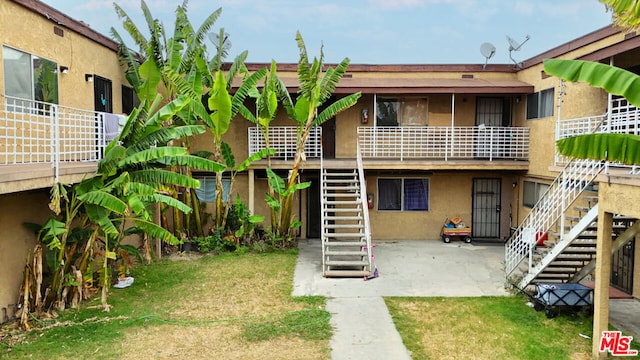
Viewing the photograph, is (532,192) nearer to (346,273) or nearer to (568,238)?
(568,238)

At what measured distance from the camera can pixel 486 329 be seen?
24.3ft

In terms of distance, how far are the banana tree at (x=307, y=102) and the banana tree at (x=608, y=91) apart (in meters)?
7.63

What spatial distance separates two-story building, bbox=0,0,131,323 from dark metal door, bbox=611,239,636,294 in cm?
1114

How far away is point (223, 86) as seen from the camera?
428 inches

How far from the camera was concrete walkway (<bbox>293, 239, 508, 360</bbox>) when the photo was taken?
693cm

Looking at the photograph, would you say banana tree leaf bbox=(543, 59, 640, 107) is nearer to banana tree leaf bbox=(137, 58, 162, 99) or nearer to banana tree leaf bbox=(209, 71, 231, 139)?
banana tree leaf bbox=(209, 71, 231, 139)

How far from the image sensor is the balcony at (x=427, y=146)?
13.6m

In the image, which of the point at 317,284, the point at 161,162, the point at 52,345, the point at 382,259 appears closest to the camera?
the point at 52,345

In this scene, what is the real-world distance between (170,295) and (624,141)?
8252 mm

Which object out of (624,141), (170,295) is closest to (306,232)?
(170,295)

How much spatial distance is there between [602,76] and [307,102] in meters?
8.20


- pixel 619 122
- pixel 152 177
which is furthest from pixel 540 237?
pixel 152 177

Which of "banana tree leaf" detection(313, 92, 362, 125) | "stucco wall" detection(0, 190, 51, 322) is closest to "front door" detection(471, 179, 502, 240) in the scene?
"banana tree leaf" detection(313, 92, 362, 125)

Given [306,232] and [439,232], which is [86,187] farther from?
[439,232]
